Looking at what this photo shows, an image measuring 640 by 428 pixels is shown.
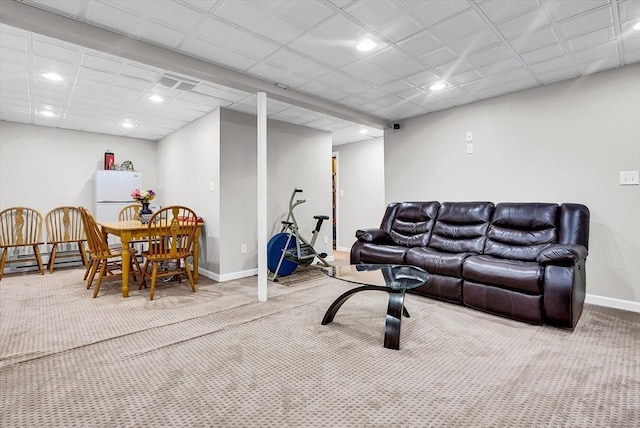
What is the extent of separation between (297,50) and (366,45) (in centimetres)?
59

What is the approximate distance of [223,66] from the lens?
299cm

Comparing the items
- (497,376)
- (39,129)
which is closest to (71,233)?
(39,129)

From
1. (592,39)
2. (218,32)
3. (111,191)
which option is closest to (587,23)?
(592,39)

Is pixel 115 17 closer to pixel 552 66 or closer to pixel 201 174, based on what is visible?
pixel 201 174

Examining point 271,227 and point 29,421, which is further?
point 271,227

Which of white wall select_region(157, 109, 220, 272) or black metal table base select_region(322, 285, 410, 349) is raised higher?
white wall select_region(157, 109, 220, 272)

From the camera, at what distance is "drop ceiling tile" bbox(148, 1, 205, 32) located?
6.88ft

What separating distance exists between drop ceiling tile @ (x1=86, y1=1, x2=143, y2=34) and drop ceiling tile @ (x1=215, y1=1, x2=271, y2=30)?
0.50 m

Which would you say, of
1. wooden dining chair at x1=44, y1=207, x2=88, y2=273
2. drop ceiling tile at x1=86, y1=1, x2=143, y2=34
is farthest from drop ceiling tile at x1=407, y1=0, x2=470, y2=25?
wooden dining chair at x1=44, y1=207, x2=88, y2=273

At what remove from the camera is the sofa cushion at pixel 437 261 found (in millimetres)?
3061

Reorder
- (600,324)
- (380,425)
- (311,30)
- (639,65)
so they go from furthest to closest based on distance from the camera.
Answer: (639,65) → (600,324) → (311,30) → (380,425)

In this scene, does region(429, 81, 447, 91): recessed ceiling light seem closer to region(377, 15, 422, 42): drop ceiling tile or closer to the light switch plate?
region(377, 15, 422, 42): drop ceiling tile

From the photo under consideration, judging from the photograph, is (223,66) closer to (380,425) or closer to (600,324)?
(380,425)

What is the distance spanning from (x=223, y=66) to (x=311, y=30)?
3.42 ft
